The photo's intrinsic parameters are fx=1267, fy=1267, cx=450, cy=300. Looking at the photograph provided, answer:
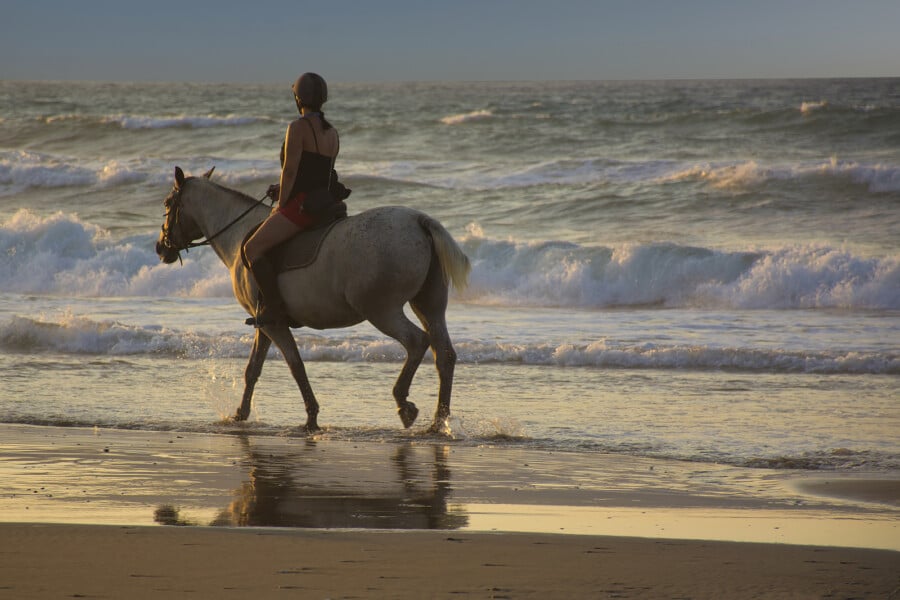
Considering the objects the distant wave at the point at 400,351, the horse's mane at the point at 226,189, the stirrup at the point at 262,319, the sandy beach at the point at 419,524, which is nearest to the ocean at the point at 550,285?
the distant wave at the point at 400,351

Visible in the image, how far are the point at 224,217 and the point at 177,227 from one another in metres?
0.43

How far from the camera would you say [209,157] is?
34906 millimetres

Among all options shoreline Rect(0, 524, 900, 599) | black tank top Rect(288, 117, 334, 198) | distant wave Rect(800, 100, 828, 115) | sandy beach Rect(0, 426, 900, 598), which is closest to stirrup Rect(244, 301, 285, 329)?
black tank top Rect(288, 117, 334, 198)

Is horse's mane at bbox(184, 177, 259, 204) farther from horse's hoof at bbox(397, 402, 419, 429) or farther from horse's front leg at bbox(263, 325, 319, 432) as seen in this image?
horse's hoof at bbox(397, 402, 419, 429)

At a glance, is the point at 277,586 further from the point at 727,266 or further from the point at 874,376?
the point at 727,266

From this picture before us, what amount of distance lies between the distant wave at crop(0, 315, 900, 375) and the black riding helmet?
14.4 feet

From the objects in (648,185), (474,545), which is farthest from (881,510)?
(648,185)

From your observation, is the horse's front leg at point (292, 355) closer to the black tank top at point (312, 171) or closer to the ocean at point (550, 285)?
the ocean at point (550, 285)

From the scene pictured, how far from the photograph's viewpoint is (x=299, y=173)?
8758mm

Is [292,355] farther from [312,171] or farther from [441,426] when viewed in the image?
[312,171]

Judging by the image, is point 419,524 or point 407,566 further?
point 419,524

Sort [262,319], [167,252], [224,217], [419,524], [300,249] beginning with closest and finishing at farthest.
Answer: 1. [419,524]
2. [300,249]
3. [262,319]
4. [224,217]
5. [167,252]

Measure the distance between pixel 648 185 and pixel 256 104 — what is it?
3074 centimetres

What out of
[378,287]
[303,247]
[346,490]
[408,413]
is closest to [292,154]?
[303,247]
